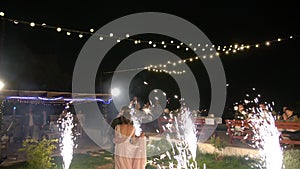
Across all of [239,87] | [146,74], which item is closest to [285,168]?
[239,87]

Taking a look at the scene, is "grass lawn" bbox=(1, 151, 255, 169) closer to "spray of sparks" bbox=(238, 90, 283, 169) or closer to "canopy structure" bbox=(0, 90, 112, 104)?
"spray of sparks" bbox=(238, 90, 283, 169)

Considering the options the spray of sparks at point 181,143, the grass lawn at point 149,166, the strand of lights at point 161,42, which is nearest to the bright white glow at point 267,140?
the grass lawn at point 149,166

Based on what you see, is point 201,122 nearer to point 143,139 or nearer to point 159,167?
point 159,167

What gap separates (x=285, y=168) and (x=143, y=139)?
3461 millimetres

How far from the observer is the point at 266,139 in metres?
6.88

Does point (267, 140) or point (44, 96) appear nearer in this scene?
point (267, 140)

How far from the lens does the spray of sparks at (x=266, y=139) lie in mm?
6297

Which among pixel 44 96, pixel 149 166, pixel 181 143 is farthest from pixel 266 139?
pixel 44 96

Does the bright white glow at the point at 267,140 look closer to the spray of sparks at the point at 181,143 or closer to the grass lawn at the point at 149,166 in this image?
the grass lawn at the point at 149,166

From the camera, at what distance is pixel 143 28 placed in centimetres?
1157

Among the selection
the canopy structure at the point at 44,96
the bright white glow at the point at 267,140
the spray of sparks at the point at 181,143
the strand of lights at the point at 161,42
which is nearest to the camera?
the bright white glow at the point at 267,140

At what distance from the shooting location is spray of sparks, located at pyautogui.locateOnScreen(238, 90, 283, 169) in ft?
20.7

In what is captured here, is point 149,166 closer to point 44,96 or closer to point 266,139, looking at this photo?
point 266,139

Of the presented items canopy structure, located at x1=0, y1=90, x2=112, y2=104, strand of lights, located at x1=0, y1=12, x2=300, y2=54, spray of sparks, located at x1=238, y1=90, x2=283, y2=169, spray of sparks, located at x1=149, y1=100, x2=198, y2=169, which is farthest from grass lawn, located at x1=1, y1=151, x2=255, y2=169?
strand of lights, located at x1=0, y1=12, x2=300, y2=54
